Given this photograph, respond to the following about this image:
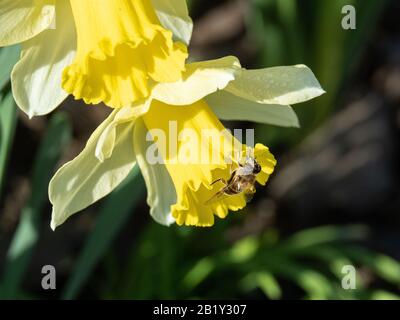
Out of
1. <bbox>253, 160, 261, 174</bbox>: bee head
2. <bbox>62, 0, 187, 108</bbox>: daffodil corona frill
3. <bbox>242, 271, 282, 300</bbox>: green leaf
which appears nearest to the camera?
<bbox>62, 0, 187, 108</bbox>: daffodil corona frill

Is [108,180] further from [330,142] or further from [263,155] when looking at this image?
[330,142]

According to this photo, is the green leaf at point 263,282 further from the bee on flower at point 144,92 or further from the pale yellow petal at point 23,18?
the pale yellow petal at point 23,18

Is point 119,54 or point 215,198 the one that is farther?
point 215,198

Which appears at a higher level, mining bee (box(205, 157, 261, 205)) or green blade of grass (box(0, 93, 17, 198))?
green blade of grass (box(0, 93, 17, 198))

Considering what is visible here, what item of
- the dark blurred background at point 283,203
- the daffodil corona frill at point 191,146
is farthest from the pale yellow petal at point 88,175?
the dark blurred background at point 283,203

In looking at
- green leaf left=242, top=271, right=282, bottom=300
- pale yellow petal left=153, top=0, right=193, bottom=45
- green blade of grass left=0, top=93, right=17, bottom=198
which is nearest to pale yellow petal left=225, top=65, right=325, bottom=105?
pale yellow petal left=153, top=0, right=193, bottom=45

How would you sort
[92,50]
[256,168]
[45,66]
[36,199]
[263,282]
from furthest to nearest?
[263,282] → [36,199] → [256,168] → [45,66] → [92,50]

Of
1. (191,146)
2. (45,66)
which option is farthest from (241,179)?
(45,66)

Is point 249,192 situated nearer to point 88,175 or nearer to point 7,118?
point 88,175

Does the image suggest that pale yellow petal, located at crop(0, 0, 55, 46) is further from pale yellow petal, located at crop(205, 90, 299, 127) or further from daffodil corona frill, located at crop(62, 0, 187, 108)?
pale yellow petal, located at crop(205, 90, 299, 127)
